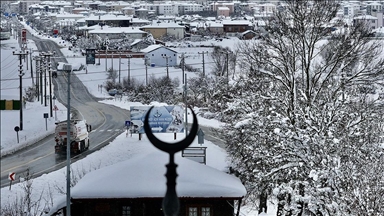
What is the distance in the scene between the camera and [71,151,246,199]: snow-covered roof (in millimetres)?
9844

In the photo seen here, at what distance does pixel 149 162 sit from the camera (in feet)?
34.7

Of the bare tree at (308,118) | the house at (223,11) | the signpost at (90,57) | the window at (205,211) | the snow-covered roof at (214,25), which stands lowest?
the window at (205,211)

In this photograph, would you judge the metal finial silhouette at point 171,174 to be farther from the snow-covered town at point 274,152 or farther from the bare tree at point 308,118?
the bare tree at point 308,118

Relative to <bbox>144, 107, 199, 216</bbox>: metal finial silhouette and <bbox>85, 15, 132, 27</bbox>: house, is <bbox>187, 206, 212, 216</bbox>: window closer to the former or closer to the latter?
<bbox>144, 107, 199, 216</bbox>: metal finial silhouette

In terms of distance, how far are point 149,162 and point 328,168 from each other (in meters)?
3.71

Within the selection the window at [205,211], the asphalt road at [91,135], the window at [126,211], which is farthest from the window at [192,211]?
the asphalt road at [91,135]

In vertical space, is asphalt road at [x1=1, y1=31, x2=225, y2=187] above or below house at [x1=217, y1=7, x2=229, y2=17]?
below

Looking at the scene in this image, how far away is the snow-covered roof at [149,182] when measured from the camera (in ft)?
32.3

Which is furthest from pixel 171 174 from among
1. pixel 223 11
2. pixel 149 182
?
pixel 223 11

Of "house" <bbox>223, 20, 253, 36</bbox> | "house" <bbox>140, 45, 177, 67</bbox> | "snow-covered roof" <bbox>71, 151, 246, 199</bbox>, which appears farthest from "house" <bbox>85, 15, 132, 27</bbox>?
"snow-covered roof" <bbox>71, 151, 246, 199</bbox>

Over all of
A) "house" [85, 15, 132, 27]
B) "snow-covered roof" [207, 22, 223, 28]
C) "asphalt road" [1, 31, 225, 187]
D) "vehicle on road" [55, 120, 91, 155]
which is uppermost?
"house" [85, 15, 132, 27]

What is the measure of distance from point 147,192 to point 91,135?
558 inches

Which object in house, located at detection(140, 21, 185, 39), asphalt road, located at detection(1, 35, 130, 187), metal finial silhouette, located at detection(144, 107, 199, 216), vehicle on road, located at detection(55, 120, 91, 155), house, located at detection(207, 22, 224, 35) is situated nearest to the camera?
metal finial silhouette, located at detection(144, 107, 199, 216)

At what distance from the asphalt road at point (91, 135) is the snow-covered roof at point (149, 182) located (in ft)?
17.7
